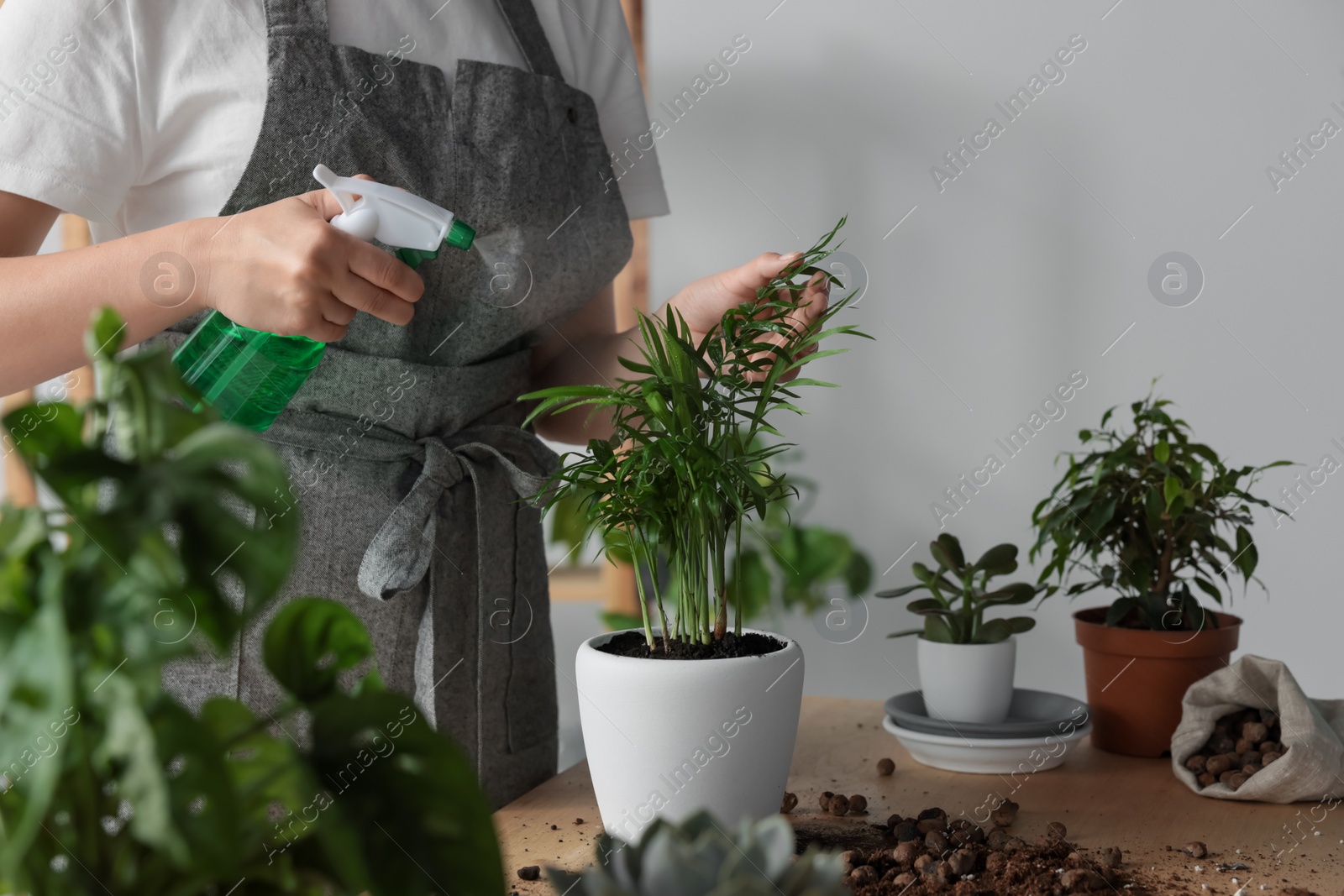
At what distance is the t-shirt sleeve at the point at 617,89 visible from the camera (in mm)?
1119

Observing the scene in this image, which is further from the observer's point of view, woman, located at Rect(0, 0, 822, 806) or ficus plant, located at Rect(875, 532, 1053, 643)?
ficus plant, located at Rect(875, 532, 1053, 643)

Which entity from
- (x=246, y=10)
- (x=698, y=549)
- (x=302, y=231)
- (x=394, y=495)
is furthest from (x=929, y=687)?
(x=246, y=10)

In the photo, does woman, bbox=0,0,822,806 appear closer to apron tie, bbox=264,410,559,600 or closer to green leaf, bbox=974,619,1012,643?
apron tie, bbox=264,410,559,600

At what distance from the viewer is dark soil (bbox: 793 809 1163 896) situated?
62 cm

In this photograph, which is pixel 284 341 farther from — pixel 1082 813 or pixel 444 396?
pixel 1082 813

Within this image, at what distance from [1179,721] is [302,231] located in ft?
2.74

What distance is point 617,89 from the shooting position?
1.15 meters

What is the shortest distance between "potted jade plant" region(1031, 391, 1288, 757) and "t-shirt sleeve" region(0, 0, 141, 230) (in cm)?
85

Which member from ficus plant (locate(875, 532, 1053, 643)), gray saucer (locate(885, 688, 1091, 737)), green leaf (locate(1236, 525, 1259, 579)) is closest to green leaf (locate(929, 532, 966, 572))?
ficus plant (locate(875, 532, 1053, 643))

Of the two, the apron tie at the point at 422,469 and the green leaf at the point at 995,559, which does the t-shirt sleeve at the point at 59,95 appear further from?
the green leaf at the point at 995,559

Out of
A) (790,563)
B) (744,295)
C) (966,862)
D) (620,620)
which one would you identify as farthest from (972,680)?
(620,620)

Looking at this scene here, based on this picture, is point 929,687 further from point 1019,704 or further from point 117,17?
point 117,17

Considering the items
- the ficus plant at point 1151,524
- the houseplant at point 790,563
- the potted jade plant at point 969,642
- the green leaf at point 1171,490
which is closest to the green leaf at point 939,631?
the potted jade plant at point 969,642

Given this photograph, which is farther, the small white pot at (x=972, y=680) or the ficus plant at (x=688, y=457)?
the small white pot at (x=972, y=680)
